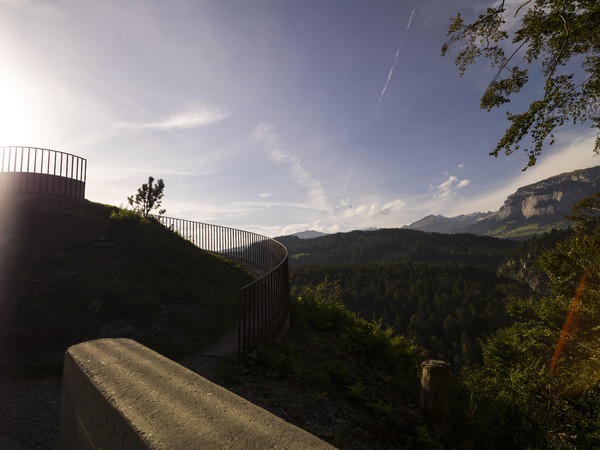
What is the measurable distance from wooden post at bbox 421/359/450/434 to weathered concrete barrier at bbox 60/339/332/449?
16.6 ft

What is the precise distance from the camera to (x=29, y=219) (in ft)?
36.4

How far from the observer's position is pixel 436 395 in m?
5.41

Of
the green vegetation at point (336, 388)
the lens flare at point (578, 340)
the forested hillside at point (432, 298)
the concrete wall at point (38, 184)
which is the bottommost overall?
the forested hillside at point (432, 298)

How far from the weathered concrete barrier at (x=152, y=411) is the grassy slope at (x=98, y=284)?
5.26m

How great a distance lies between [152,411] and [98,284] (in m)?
9.15

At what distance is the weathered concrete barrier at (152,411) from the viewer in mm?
1202

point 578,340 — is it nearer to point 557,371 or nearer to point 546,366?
point 557,371

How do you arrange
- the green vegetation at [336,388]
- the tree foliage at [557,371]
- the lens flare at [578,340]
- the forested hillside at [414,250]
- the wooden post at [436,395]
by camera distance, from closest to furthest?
the green vegetation at [336,388] → the wooden post at [436,395] → the tree foliage at [557,371] → the lens flare at [578,340] → the forested hillside at [414,250]

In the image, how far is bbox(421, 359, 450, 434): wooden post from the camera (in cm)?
539

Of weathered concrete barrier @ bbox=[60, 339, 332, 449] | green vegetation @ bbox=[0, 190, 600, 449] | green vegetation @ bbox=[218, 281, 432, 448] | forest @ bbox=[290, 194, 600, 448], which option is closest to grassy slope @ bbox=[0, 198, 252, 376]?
green vegetation @ bbox=[0, 190, 600, 449]

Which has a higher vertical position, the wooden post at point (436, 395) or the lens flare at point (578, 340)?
the wooden post at point (436, 395)

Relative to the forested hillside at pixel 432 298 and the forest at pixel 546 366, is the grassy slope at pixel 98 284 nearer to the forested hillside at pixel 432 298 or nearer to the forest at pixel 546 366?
the forest at pixel 546 366

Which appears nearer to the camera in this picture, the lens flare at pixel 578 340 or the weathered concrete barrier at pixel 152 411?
the weathered concrete barrier at pixel 152 411

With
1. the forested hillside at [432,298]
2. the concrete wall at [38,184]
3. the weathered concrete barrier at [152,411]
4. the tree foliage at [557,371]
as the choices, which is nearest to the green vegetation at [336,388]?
the tree foliage at [557,371]
